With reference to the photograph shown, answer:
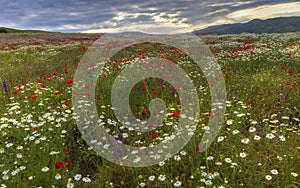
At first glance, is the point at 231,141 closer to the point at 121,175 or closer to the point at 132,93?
the point at 121,175

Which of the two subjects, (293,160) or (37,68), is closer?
(293,160)

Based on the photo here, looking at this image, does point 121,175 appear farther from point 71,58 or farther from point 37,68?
point 71,58

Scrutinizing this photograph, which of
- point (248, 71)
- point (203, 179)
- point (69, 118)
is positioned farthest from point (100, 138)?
point (248, 71)

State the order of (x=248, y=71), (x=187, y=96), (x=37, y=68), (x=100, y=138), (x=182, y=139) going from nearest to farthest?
(x=182, y=139)
(x=100, y=138)
(x=187, y=96)
(x=248, y=71)
(x=37, y=68)

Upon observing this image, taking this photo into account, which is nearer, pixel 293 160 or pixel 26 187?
pixel 26 187

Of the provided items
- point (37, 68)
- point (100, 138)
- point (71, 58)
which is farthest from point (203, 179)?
point (71, 58)

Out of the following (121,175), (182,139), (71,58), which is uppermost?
(71,58)

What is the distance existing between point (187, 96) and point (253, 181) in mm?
3513

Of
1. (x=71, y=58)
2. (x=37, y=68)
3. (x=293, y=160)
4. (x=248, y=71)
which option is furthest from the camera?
(x=71, y=58)

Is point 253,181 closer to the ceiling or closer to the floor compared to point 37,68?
closer to the floor

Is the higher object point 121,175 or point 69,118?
point 69,118

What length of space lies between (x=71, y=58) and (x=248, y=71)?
32.2ft

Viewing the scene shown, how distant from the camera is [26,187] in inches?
131

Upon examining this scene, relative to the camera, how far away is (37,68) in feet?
41.2
